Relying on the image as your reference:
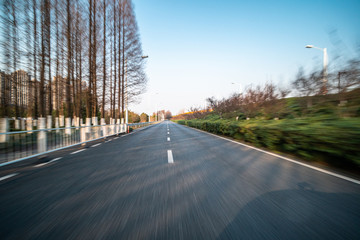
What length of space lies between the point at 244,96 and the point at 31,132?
51.6ft

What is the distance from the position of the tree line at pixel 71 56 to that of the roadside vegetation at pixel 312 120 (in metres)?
12.6

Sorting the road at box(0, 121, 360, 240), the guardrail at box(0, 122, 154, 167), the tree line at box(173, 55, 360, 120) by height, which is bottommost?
the road at box(0, 121, 360, 240)

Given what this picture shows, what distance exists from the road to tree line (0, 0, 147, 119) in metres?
9.73

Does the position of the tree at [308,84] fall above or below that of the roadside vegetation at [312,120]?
above

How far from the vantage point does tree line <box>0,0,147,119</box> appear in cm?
1072

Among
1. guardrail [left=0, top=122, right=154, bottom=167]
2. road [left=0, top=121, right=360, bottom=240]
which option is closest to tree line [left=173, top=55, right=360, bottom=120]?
road [left=0, top=121, right=360, bottom=240]

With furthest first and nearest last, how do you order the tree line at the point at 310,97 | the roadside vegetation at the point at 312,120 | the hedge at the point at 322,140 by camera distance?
the tree line at the point at 310,97
the roadside vegetation at the point at 312,120
the hedge at the point at 322,140

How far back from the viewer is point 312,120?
247 inches

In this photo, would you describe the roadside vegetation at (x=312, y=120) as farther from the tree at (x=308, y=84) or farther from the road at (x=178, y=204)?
the road at (x=178, y=204)

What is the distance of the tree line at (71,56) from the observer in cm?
1072

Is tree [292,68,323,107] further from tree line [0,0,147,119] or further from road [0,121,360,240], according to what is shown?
tree line [0,0,147,119]

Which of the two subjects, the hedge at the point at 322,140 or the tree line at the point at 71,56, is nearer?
the hedge at the point at 322,140

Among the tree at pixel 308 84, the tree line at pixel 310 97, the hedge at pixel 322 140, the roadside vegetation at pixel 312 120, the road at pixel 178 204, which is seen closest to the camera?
the road at pixel 178 204

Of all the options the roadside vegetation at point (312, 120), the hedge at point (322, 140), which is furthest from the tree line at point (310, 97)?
the hedge at point (322, 140)
